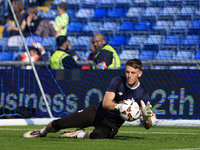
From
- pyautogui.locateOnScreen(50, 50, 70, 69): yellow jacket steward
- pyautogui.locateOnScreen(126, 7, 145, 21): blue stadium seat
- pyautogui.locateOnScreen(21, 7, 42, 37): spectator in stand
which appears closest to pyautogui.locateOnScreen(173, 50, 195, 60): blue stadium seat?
pyautogui.locateOnScreen(126, 7, 145, 21): blue stadium seat

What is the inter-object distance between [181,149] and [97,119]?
1.69 m

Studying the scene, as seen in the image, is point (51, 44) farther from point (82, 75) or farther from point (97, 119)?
point (97, 119)

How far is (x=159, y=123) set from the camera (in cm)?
971

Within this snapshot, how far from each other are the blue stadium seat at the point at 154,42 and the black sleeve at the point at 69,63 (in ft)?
14.3

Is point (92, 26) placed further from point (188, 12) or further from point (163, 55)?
point (188, 12)

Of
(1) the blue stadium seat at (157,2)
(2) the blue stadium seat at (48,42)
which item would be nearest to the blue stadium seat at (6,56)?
(2) the blue stadium seat at (48,42)

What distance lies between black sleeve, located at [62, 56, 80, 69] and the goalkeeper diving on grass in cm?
516

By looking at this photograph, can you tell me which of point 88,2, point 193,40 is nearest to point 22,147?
point 193,40

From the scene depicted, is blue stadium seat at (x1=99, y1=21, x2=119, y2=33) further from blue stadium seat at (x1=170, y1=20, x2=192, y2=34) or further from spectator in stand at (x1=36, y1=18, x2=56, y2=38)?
spectator in stand at (x1=36, y1=18, x2=56, y2=38)

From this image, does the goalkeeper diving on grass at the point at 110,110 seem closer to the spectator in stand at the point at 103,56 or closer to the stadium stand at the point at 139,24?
the spectator in stand at the point at 103,56

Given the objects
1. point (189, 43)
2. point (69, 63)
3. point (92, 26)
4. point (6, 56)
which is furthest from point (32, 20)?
point (189, 43)

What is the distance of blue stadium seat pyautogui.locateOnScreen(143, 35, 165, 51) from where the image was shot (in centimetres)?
1562

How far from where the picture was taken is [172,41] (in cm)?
1578

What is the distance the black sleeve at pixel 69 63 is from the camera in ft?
38.2
